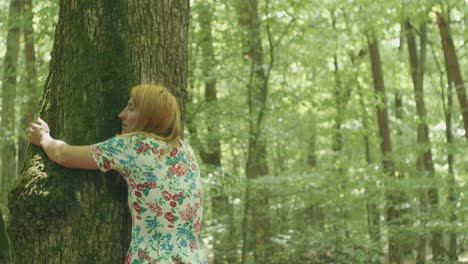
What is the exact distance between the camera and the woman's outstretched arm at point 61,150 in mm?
3049

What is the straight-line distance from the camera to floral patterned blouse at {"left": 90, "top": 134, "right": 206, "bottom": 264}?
302cm

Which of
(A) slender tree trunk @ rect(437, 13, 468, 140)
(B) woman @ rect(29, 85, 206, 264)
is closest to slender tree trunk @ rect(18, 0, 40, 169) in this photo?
(B) woman @ rect(29, 85, 206, 264)

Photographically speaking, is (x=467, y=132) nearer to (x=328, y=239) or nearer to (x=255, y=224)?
(x=328, y=239)

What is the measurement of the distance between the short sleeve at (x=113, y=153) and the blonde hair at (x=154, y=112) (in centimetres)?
7

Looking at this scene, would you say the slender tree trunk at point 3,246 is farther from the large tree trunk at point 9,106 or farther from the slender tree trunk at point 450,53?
the slender tree trunk at point 450,53

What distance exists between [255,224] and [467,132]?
153 inches

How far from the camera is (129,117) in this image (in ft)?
10.3

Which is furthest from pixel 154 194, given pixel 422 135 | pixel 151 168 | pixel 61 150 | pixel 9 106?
pixel 422 135

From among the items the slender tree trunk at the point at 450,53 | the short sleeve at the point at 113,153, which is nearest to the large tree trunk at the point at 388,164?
the slender tree trunk at the point at 450,53

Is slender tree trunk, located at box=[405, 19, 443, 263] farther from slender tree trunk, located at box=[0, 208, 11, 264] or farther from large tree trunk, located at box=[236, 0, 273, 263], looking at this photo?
slender tree trunk, located at box=[0, 208, 11, 264]

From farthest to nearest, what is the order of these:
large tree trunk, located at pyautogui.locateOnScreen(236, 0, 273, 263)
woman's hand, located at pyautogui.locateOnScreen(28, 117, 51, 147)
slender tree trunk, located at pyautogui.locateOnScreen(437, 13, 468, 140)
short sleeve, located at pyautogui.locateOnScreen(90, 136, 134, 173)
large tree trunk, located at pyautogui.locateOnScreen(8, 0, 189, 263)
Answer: slender tree trunk, located at pyautogui.locateOnScreen(437, 13, 468, 140)
large tree trunk, located at pyautogui.locateOnScreen(236, 0, 273, 263)
woman's hand, located at pyautogui.locateOnScreen(28, 117, 51, 147)
large tree trunk, located at pyautogui.locateOnScreen(8, 0, 189, 263)
short sleeve, located at pyautogui.locateOnScreen(90, 136, 134, 173)

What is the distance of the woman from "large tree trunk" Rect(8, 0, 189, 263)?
141 mm

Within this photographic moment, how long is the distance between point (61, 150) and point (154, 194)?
21.7 inches

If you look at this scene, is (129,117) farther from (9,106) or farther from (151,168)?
(9,106)
